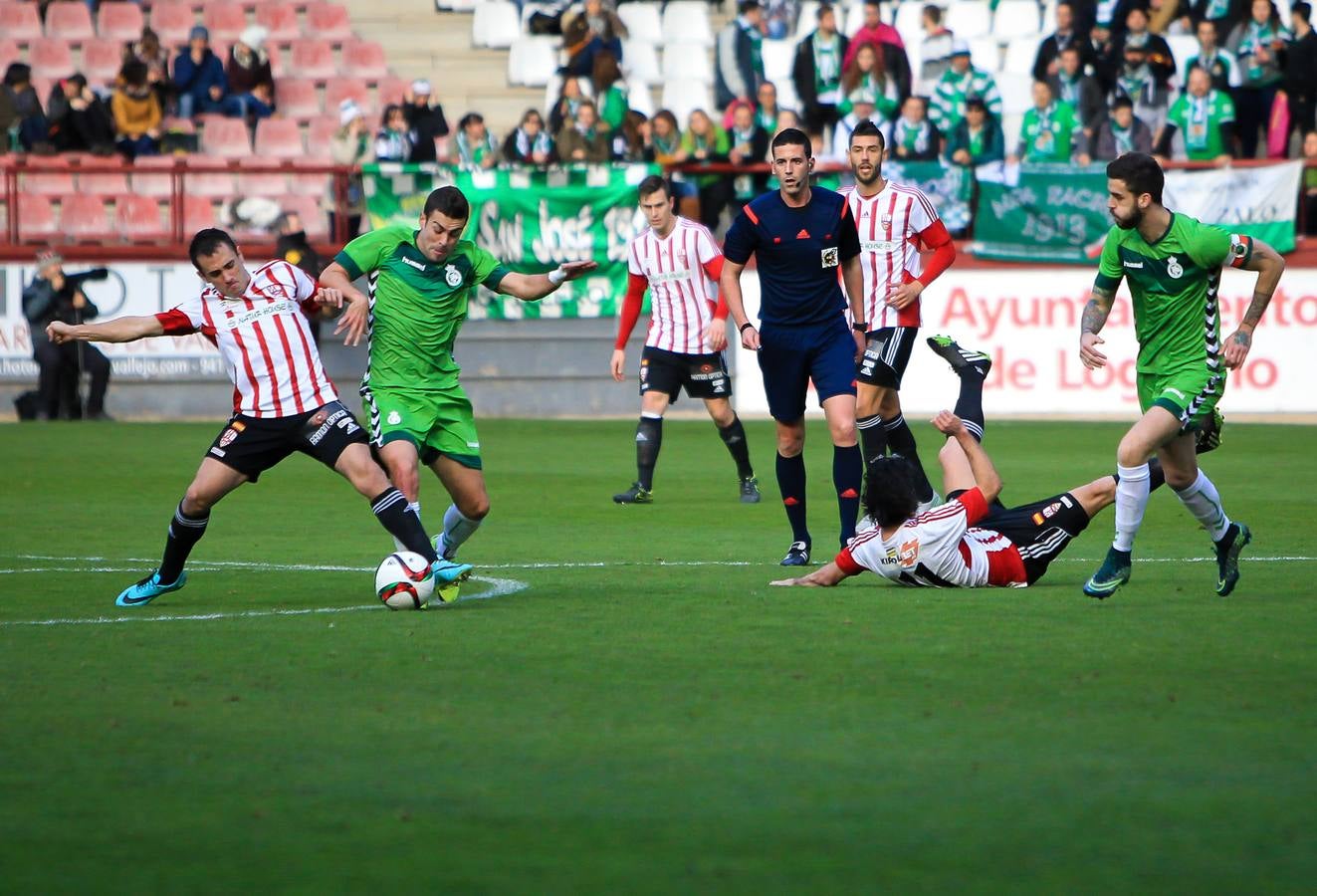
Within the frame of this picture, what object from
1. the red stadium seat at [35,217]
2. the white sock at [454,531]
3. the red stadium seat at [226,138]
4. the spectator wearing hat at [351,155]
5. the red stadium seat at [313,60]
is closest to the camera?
the white sock at [454,531]

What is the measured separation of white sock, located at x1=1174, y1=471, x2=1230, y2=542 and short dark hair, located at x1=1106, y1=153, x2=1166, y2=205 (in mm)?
1267

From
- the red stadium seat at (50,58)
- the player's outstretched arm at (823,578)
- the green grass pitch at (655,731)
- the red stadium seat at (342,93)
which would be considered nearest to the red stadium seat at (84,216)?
the red stadium seat at (50,58)

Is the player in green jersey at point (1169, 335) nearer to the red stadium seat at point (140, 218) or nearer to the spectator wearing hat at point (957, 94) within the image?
the spectator wearing hat at point (957, 94)

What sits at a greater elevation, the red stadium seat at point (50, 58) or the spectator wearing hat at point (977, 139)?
the red stadium seat at point (50, 58)

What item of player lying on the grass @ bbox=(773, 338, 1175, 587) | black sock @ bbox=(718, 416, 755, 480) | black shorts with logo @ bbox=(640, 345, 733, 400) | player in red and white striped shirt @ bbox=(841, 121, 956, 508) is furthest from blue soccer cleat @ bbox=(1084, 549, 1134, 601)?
black shorts with logo @ bbox=(640, 345, 733, 400)

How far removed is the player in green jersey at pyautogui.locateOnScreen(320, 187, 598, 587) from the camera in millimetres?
8727

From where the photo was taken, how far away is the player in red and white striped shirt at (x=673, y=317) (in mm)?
13719

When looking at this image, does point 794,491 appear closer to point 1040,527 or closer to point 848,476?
point 848,476

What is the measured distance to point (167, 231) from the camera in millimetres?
22359

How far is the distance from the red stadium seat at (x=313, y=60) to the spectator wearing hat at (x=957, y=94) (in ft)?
28.5

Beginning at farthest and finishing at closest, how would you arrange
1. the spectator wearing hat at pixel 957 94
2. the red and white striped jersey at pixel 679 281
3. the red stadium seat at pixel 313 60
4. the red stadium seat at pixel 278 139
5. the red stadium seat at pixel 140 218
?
the red stadium seat at pixel 313 60, the red stadium seat at pixel 278 139, the red stadium seat at pixel 140 218, the spectator wearing hat at pixel 957 94, the red and white striped jersey at pixel 679 281

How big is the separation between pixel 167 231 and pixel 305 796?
18.7m

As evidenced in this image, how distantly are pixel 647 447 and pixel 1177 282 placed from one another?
613 centimetres

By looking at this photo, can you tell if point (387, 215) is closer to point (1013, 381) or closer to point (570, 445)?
point (570, 445)
